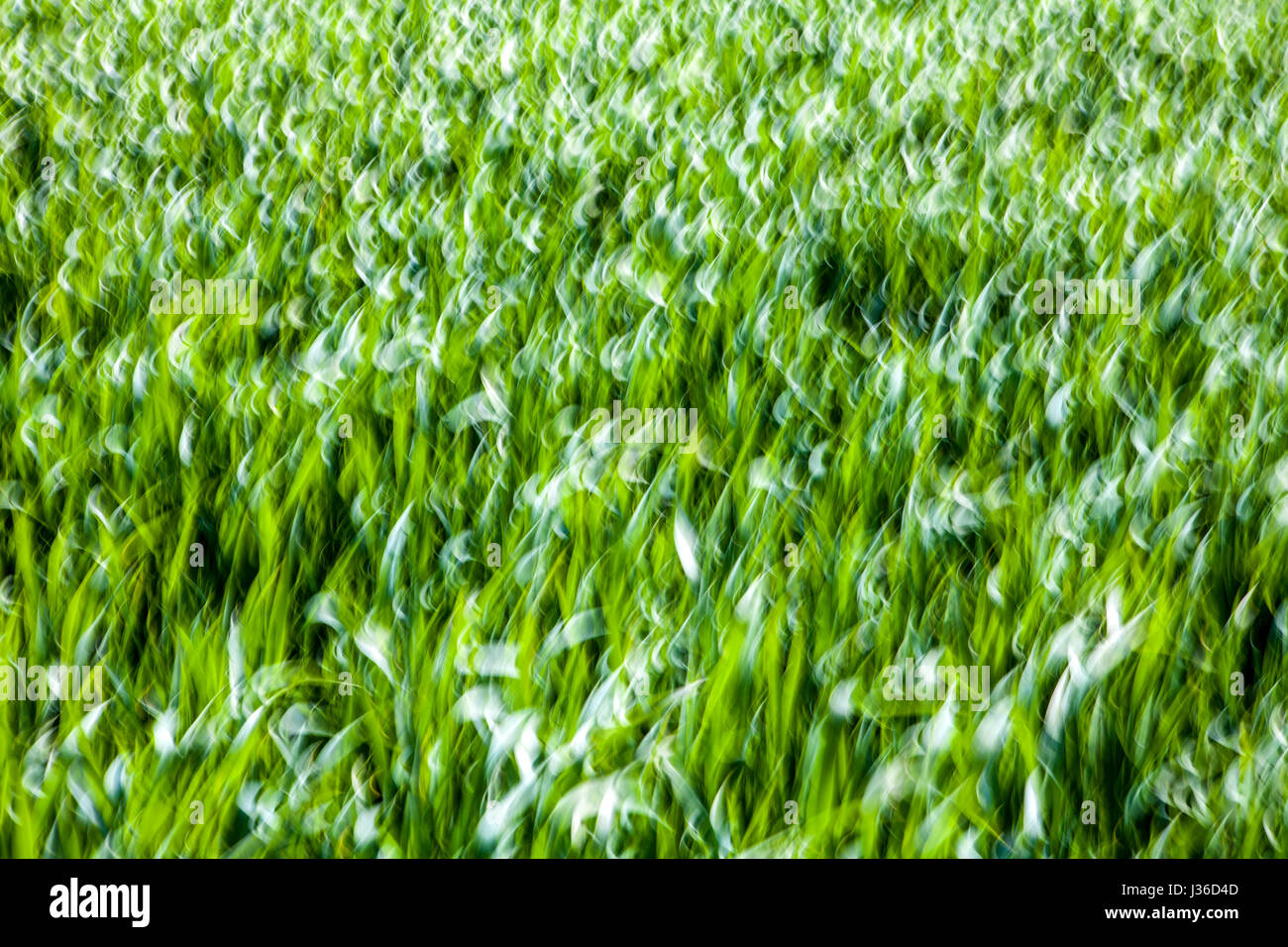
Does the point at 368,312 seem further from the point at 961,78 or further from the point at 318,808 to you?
the point at 961,78

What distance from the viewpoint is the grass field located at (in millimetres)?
1734

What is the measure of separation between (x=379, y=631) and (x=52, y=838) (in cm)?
55

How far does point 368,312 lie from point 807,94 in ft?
9.29

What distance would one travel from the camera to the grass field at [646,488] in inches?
68.3

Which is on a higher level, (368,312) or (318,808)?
(368,312)

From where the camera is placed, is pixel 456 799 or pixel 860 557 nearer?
pixel 456 799

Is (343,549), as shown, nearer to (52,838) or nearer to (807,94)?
(52,838)

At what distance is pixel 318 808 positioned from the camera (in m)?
1.68

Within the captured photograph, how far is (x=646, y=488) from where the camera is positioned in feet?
7.82

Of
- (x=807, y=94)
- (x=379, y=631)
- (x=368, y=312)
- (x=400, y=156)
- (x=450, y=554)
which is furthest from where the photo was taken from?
(x=807, y=94)

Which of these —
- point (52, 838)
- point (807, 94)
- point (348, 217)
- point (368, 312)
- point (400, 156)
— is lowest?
point (52, 838)

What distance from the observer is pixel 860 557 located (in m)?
2.13

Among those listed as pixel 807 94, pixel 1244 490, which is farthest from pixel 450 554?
pixel 807 94
